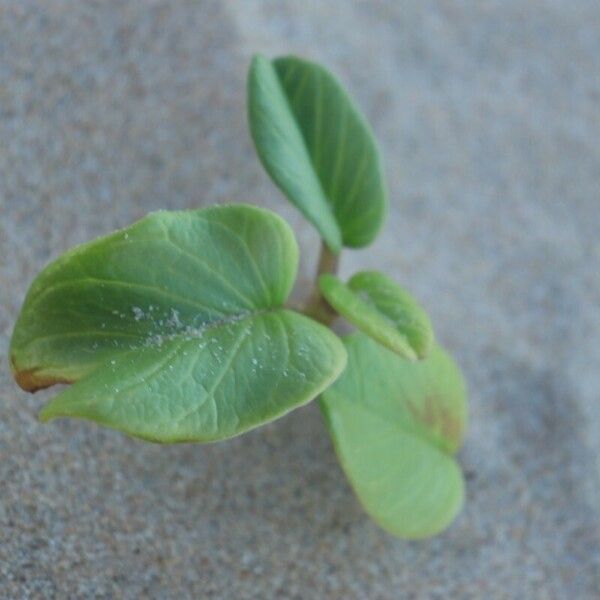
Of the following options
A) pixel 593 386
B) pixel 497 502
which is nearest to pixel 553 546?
pixel 497 502

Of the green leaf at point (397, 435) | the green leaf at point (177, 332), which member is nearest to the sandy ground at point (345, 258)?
the green leaf at point (397, 435)

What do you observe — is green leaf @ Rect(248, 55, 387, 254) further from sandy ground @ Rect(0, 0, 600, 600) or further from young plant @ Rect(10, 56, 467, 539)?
sandy ground @ Rect(0, 0, 600, 600)

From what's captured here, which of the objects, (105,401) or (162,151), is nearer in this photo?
(105,401)

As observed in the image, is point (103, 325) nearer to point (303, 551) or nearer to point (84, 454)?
point (84, 454)

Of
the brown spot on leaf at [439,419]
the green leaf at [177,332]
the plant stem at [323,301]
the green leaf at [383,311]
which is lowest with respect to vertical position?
the brown spot on leaf at [439,419]

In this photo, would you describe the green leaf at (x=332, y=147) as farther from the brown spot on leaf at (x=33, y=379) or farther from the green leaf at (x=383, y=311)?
the brown spot on leaf at (x=33, y=379)

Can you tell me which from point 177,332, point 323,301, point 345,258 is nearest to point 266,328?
point 177,332
